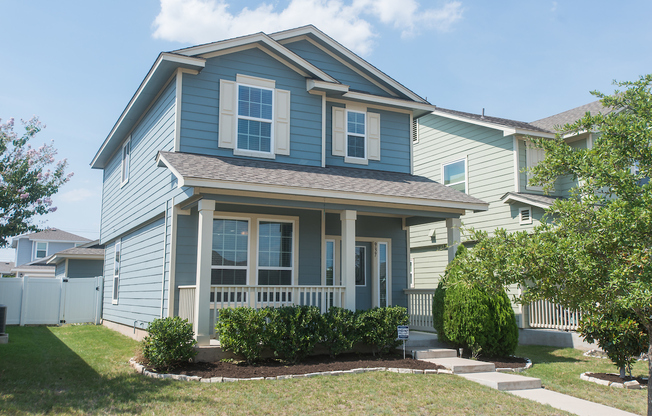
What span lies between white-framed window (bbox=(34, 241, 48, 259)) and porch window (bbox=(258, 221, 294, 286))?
1332 inches

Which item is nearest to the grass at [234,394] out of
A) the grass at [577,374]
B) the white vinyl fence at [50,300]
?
the grass at [577,374]

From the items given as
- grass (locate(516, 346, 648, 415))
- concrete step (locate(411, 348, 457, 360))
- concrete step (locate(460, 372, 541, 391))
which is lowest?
grass (locate(516, 346, 648, 415))

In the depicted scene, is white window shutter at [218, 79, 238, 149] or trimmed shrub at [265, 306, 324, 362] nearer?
trimmed shrub at [265, 306, 324, 362]

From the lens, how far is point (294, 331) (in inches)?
353

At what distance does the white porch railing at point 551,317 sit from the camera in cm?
1265

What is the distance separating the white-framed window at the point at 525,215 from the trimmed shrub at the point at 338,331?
7541mm

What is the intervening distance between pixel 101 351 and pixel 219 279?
107 inches

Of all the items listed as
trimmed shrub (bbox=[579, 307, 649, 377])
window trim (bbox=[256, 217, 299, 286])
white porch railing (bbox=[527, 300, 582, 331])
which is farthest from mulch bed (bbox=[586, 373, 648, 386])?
window trim (bbox=[256, 217, 299, 286])

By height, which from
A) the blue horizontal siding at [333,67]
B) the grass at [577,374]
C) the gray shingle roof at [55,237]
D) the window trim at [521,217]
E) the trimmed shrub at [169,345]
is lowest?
the grass at [577,374]

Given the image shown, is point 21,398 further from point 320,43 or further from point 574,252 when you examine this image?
point 320,43

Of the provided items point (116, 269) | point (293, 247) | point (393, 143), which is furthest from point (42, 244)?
point (393, 143)

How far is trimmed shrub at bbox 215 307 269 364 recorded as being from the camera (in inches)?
342

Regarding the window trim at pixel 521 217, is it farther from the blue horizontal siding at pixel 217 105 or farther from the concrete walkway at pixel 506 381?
the blue horizontal siding at pixel 217 105

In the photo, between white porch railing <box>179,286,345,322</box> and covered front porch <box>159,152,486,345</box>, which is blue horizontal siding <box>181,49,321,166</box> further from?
white porch railing <box>179,286,345,322</box>
